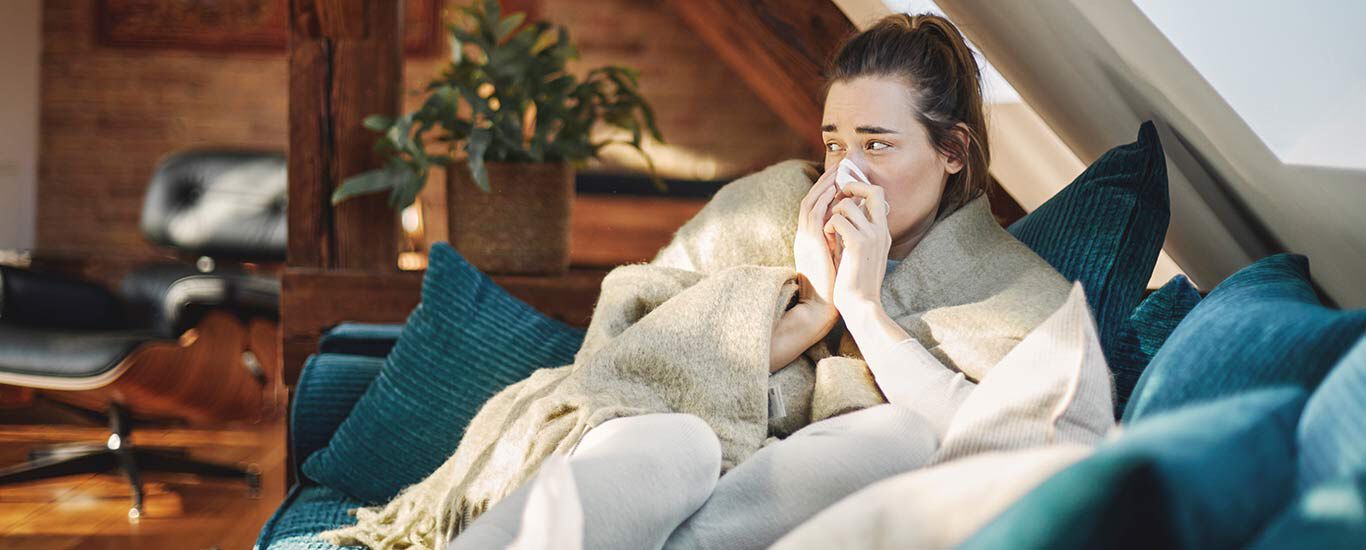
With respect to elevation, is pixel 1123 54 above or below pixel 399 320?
above

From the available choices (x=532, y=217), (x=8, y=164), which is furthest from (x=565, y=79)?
(x=8, y=164)

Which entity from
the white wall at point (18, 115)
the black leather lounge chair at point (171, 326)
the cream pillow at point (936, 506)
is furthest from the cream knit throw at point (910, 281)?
the white wall at point (18, 115)

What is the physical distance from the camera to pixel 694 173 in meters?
5.45

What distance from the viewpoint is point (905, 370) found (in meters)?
1.34

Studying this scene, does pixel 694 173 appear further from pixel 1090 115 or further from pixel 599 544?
pixel 599 544

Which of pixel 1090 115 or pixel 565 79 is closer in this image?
pixel 1090 115

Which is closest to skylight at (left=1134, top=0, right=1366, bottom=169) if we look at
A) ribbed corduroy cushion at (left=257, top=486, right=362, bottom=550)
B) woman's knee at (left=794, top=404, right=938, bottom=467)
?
woman's knee at (left=794, top=404, right=938, bottom=467)

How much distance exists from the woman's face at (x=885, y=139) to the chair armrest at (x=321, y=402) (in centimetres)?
85

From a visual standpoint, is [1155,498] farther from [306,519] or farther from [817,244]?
[306,519]

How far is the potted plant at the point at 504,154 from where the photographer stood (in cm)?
239

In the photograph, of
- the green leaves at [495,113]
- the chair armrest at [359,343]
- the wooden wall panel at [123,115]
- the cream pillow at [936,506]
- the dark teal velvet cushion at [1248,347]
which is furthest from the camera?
the wooden wall panel at [123,115]

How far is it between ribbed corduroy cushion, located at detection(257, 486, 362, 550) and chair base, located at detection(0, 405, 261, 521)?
1346mm

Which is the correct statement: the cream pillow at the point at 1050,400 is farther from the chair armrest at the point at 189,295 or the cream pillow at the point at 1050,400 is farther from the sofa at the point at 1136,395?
the chair armrest at the point at 189,295

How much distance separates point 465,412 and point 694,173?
3815 millimetres
